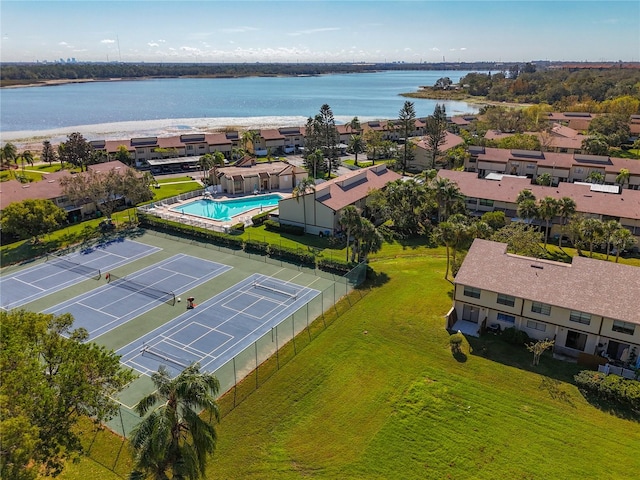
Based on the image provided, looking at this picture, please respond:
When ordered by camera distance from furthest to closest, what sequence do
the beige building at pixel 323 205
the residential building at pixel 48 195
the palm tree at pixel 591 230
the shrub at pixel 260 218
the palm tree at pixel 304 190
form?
the shrub at pixel 260 218
the residential building at pixel 48 195
the beige building at pixel 323 205
the palm tree at pixel 304 190
the palm tree at pixel 591 230

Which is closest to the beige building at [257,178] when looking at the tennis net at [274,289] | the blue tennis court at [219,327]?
the blue tennis court at [219,327]

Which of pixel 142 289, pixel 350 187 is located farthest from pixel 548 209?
pixel 142 289

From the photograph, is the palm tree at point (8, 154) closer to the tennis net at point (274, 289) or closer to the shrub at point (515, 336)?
the tennis net at point (274, 289)

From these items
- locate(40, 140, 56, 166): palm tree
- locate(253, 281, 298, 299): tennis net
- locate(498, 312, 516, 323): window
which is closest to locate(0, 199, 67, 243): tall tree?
locate(253, 281, 298, 299): tennis net

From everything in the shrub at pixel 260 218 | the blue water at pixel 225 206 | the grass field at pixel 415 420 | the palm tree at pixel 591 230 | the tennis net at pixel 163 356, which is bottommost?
the tennis net at pixel 163 356

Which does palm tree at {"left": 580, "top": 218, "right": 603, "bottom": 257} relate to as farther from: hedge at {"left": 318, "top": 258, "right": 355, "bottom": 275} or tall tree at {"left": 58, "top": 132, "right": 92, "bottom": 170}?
tall tree at {"left": 58, "top": 132, "right": 92, "bottom": 170}

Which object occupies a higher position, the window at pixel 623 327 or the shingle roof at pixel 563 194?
the shingle roof at pixel 563 194
